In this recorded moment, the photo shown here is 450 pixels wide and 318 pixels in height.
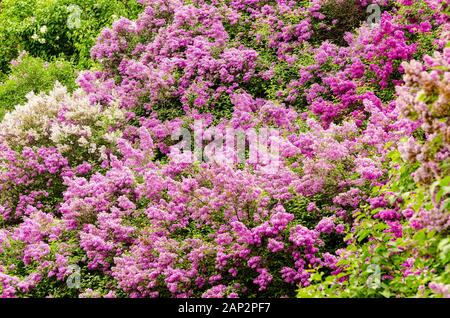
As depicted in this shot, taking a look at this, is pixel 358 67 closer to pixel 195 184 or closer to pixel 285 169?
pixel 285 169

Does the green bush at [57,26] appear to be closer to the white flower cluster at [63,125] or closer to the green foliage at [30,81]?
the green foliage at [30,81]

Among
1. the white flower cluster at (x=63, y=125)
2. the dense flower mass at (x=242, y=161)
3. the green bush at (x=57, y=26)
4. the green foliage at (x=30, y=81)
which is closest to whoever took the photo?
the dense flower mass at (x=242, y=161)

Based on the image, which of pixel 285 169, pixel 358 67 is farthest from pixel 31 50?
pixel 285 169

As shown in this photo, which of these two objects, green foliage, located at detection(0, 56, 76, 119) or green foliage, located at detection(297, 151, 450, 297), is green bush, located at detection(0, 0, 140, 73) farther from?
green foliage, located at detection(297, 151, 450, 297)

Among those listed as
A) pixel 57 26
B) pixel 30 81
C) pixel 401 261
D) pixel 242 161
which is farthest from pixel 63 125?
pixel 57 26

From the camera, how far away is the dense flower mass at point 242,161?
566 centimetres

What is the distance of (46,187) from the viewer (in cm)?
1034

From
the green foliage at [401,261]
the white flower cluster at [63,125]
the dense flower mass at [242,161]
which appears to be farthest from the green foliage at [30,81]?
the green foliage at [401,261]

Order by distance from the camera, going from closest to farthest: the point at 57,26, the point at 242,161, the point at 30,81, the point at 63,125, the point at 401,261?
the point at 401,261
the point at 242,161
the point at 63,125
the point at 30,81
the point at 57,26

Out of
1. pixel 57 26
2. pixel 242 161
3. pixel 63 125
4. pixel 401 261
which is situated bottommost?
pixel 57 26

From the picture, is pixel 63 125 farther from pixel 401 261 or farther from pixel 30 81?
pixel 401 261

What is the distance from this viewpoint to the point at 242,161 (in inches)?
367

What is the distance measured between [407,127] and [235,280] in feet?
8.60

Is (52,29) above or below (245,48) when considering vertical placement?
below
